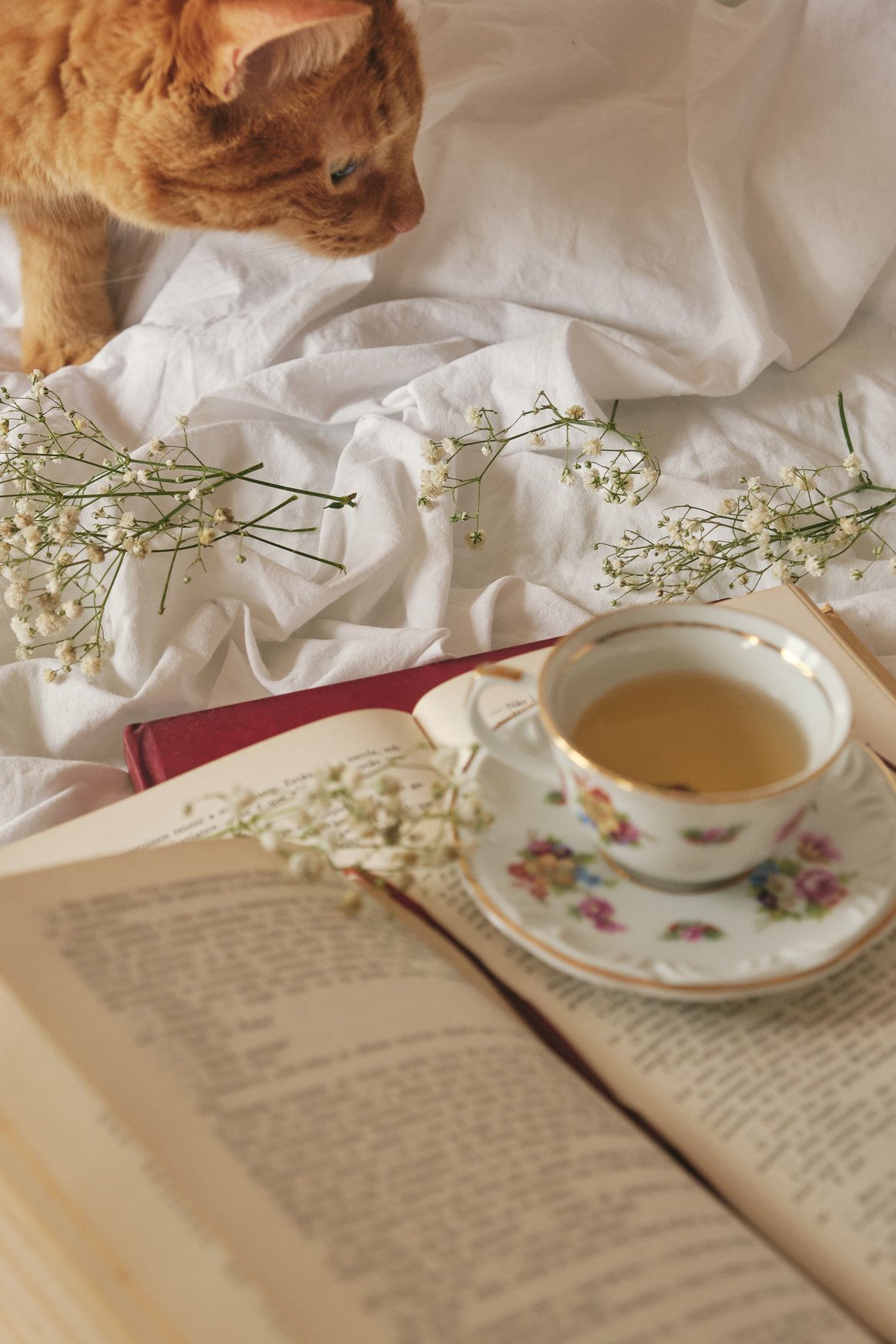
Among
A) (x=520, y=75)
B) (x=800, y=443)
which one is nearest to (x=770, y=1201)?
(x=800, y=443)

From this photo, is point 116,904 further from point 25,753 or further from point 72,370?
point 72,370

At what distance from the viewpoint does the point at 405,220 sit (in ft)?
2.79

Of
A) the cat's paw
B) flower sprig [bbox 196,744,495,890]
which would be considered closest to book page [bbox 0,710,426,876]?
flower sprig [bbox 196,744,495,890]

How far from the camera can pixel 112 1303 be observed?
0.35 m

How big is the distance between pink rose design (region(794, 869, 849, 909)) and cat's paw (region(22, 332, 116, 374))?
2.58ft

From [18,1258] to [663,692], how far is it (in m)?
0.33

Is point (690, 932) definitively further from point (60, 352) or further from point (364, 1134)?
point (60, 352)

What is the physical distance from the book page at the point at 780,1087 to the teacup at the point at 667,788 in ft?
0.20

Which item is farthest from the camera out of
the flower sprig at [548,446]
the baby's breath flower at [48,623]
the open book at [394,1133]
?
the flower sprig at [548,446]

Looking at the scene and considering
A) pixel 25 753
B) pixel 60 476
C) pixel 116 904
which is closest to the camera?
pixel 116 904

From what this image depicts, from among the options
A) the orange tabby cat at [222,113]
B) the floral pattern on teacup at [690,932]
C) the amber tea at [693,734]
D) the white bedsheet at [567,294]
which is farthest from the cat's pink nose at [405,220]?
the floral pattern on teacup at [690,932]

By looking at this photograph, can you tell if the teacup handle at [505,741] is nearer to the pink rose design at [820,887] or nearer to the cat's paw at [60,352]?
the pink rose design at [820,887]

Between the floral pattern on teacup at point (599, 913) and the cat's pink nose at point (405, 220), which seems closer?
the floral pattern on teacup at point (599, 913)

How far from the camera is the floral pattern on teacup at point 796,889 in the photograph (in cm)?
49
